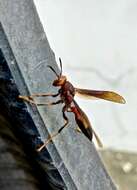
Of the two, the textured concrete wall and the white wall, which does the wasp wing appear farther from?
the white wall

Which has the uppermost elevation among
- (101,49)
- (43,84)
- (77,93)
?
(43,84)

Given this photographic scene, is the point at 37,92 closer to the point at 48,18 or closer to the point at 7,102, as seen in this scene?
the point at 7,102

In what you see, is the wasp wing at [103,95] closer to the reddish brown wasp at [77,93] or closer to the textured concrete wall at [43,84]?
the reddish brown wasp at [77,93]

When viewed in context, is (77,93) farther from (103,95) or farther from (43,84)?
(43,84)

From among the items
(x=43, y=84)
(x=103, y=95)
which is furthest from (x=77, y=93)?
(x=43, y=84)

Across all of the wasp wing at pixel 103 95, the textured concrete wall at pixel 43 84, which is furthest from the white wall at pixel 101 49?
the textured concrete wall at pixel 43 84
